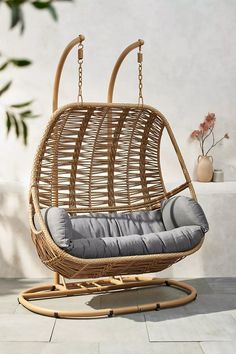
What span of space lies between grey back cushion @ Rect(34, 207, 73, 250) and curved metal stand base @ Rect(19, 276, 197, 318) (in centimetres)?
37

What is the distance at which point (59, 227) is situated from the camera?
2.76 metres

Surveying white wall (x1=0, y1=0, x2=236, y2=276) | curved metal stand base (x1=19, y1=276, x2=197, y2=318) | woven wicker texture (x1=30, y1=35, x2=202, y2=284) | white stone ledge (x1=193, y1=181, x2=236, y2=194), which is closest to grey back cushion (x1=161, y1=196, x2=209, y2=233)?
woven wicker texture (x1=30, y1=35, x2=202, y2=284)

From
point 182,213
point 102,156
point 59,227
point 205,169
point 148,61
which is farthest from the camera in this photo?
point 148,61

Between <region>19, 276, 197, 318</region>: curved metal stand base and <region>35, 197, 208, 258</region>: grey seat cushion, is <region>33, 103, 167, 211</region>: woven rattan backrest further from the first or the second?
<region>19, 276, 197, 318</region>: curved metal stand base

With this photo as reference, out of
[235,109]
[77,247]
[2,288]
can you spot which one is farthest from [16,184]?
[235,109]

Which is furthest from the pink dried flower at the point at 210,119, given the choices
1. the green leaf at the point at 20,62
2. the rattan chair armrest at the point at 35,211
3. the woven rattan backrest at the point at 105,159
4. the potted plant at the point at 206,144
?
the green leaf at the point at 20,62

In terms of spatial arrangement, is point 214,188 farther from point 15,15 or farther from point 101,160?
point 15,15

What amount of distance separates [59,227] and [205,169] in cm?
153

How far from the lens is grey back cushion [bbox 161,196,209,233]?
304cm

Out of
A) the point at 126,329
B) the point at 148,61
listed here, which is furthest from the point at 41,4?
the point at 148,61

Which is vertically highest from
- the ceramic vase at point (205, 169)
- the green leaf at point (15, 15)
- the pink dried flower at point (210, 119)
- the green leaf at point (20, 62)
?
the green leaf at point (15, 15)

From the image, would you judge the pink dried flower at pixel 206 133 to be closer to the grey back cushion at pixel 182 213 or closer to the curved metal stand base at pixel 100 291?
the grey back cushion at pixel 182 213

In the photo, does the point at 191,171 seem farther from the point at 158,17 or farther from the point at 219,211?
the point at 158,17

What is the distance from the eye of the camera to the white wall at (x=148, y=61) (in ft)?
13.2
